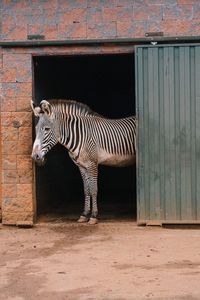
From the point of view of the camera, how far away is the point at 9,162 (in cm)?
909

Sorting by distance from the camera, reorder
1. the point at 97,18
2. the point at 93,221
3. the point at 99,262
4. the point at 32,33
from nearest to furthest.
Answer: the point at 99,262
the point at 97,18
the point at 32,33
the point at 93,221

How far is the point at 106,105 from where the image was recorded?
14.1m

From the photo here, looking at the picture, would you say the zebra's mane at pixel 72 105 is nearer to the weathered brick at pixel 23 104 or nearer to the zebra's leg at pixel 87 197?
the weathered brick at pixel 23 104

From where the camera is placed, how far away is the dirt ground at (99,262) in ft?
17.8

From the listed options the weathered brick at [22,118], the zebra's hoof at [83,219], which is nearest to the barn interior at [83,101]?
the weathered brick at [22,118]

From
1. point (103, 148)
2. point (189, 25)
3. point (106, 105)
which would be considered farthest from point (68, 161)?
point (189, 25)

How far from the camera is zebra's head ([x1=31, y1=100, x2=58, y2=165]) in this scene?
29.3 ft

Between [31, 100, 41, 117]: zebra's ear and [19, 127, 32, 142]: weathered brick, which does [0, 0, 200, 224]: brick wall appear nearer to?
[19, 127, 32, 142]: weathered brick

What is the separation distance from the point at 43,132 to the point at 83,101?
4.53 metres

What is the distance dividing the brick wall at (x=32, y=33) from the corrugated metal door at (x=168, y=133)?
0.44 metres

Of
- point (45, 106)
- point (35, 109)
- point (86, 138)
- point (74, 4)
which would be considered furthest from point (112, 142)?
point (74, 4)

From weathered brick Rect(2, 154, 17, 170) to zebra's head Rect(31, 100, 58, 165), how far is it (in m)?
0.40

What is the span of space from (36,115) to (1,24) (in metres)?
1.61

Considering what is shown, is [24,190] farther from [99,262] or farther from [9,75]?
[99,262]
